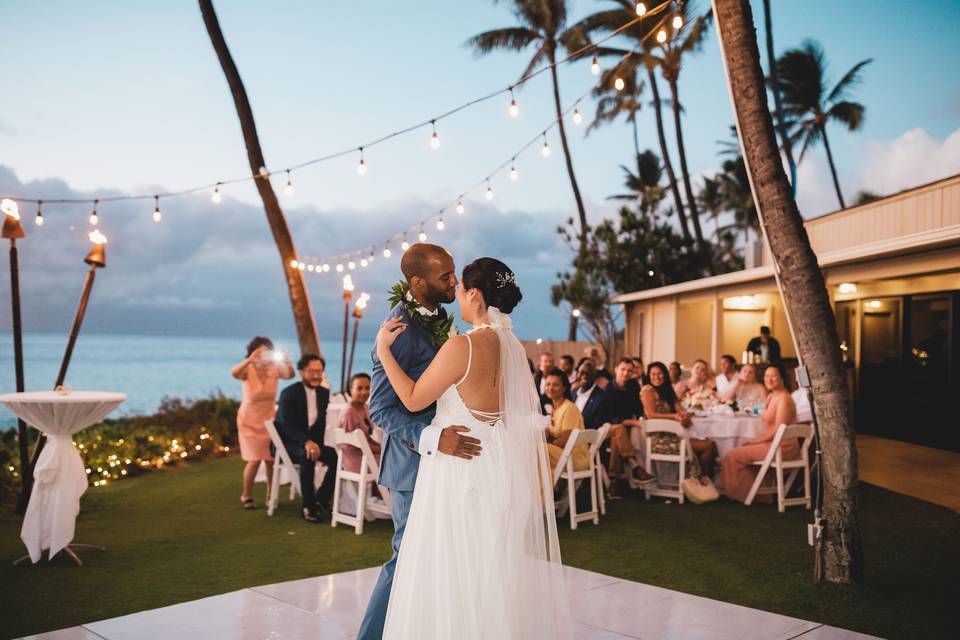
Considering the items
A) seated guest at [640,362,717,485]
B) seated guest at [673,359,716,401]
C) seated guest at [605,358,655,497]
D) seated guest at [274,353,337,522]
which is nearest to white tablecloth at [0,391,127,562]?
seated guest at [274,353,337,522]

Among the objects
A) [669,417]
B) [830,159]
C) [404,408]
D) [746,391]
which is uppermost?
[830,159]

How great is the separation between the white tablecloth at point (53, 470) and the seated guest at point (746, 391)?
722 cm

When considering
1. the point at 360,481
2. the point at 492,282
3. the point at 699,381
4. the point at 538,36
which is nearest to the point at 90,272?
the point at 360,481

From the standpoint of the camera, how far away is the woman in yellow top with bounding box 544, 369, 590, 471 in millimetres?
6730

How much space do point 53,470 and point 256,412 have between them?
238 centimetres

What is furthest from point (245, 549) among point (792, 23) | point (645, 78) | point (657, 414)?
point (792, 23)

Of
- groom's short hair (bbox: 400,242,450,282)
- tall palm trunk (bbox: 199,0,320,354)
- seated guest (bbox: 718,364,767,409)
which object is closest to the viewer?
groom's short hair (bbox: 400,242,450,282)

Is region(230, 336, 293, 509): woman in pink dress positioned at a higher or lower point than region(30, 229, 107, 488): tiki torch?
lower

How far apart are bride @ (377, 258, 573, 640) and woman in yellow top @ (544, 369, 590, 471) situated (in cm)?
380

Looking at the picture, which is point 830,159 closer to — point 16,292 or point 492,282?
point 16,292

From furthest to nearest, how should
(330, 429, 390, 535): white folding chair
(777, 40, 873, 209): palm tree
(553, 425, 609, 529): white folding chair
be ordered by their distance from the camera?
(777, 40, 873, 209): palm tree → (553, 425, 609, 529): white folding chair → (330, 429, 390, 535): white folding chair

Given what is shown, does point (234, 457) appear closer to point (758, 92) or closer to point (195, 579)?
point (195, 579)

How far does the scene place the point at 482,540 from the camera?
279cm

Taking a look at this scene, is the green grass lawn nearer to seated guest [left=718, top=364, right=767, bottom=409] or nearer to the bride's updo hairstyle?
seated guest [left=718, top=364, right=767, bottom=409]
